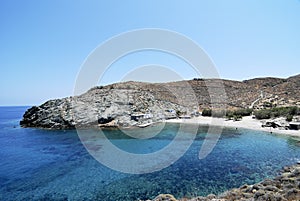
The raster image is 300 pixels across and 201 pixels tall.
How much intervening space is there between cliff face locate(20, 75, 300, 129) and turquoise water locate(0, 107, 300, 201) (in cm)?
1594

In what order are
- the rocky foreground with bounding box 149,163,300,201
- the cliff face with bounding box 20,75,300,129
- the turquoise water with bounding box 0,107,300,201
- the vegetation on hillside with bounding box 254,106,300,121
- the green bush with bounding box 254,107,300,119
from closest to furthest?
1. the rocky foreground with bounding box 149,163,300,201
2. the turquoise water with bounding box 0,107,300,201
3. the vegetation on hillside with bounding box 254,106,300,121
4. the green bush with bounding box 254,107,300,119
5. the cliff face with bounding box 20,75,300,129

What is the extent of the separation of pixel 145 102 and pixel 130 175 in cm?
3602

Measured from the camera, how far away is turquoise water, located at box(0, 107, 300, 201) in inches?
466

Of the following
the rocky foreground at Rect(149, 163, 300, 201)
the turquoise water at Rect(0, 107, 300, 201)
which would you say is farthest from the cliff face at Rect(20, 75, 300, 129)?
the rocky foreground at Rect(149, 163, 300, 201)

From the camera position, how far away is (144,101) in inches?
1982

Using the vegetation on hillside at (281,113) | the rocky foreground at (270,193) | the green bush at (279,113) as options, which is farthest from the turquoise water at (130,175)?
the green bush at (279,113)

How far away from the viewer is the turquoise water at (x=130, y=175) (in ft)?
38.9

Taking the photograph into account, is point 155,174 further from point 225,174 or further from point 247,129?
point 247,129

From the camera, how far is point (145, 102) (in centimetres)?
5003

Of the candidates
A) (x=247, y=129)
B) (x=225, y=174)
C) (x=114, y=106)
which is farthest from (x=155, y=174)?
(x=114, y=106)

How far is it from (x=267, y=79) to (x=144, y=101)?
46.5 metres

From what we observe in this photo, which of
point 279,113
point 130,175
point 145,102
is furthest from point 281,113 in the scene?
point 130,175

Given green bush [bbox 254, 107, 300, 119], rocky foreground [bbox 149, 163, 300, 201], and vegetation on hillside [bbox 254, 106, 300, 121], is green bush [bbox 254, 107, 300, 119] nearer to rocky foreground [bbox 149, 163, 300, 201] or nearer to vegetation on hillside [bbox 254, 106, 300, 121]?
vegetation on hillside [bbox 254, 106, 300, 121]

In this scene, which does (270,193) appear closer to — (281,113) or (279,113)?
(281,113)
